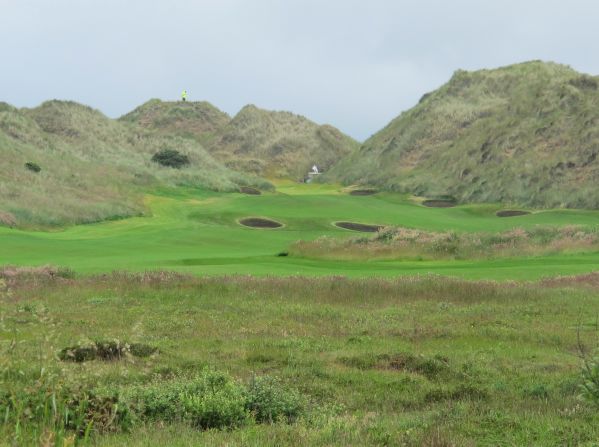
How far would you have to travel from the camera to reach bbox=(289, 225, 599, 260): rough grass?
37.8m

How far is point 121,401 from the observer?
883cm

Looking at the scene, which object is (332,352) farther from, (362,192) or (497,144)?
(362,192)

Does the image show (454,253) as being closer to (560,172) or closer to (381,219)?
(381,219)

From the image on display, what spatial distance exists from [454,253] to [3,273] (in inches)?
967

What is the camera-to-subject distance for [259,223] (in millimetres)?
63281

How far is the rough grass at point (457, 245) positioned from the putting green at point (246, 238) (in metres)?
1.54

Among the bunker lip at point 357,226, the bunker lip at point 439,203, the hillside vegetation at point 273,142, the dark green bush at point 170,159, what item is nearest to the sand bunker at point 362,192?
the bunker lip at point 439,203

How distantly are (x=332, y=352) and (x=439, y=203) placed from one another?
262 feet

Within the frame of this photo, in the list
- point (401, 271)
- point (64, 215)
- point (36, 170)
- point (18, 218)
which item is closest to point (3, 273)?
point (401, 271)

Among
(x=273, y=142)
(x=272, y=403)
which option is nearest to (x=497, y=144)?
(x=273, y=142)

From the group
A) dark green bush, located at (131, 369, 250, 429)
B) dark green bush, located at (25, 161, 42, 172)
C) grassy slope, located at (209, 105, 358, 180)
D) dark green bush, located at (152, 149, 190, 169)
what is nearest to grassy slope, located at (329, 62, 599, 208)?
grassy slope, located at (209, 105, 358, 180)

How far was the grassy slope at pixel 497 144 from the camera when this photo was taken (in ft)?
273

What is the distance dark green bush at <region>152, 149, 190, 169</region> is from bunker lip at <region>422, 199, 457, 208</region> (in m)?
47.3

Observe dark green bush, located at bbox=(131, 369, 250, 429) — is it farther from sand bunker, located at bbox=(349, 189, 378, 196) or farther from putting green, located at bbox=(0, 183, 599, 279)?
sand bunker, located at bbox=(349, 189, 378, 196)
